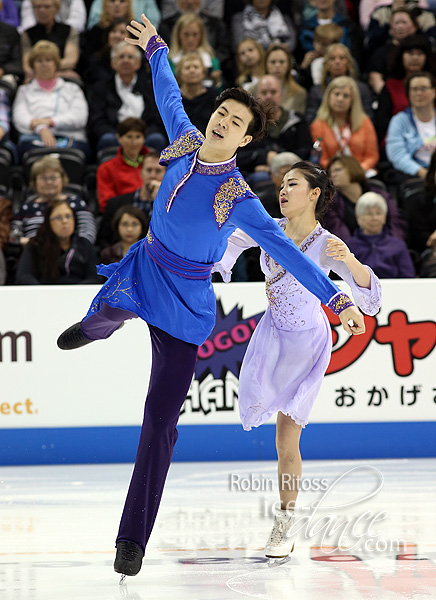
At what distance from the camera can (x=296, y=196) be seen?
362cm

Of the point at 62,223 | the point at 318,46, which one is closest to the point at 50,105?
the point at 62,223

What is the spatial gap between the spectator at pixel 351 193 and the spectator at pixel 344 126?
0.45 meters

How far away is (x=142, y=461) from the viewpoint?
3.10m

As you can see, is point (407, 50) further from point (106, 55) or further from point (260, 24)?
point (106, 55)

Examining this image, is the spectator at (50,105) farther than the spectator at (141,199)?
Yes

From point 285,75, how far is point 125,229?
2.30 m

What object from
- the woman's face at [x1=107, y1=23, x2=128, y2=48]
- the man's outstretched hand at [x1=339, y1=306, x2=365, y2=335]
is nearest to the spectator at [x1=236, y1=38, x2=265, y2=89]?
the woman's face at [x1=107, y1=23, x2=128, y2=48]

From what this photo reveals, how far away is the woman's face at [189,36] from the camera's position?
7.43 meters

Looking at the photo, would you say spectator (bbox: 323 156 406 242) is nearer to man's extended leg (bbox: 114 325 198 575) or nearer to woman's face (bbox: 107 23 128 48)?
woman's face (bbox: 107 23 128 48)

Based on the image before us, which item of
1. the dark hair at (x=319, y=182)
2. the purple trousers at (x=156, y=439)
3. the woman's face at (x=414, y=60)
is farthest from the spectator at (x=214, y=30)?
the purple trousers at (x=156, y=439)

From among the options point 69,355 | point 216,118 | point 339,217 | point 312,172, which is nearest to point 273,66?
point 339,217

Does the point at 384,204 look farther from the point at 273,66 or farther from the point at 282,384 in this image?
the point at 282,384

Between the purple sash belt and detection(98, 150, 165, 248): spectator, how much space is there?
3.05 metres

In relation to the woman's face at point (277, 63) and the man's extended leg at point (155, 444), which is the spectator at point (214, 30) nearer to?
the woman's face at point (277, 63)
